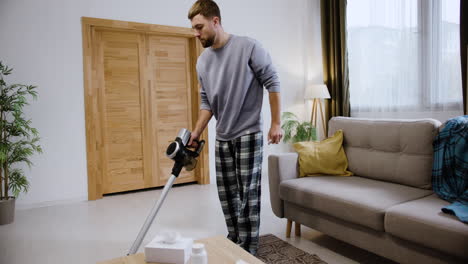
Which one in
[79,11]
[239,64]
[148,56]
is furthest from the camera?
[148,56]

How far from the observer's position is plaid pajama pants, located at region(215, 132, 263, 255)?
198 centimetres

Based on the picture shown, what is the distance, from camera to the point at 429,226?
1566mm

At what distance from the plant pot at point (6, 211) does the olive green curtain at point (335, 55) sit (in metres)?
3.73

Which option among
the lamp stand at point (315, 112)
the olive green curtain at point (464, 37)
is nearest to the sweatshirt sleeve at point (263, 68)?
the olive green curtain at point (464, 37)

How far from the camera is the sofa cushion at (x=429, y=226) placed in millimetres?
1470

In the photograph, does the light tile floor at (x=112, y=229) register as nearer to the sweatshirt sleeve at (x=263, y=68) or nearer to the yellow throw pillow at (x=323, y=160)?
the yellow throw pillow at (x=323, y=160)

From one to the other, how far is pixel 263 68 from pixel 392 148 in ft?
3.33

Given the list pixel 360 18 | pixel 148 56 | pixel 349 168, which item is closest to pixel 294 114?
pixel 360 18

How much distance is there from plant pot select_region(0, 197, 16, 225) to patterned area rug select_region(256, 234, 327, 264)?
2107 millimetres

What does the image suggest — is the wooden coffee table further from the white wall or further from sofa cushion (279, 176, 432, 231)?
the white wall

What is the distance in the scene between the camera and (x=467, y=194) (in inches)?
69.9

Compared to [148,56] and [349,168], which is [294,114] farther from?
[349,168]

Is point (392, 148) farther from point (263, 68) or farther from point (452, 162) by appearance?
point (263, 68)

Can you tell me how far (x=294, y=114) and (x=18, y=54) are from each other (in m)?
3.35
